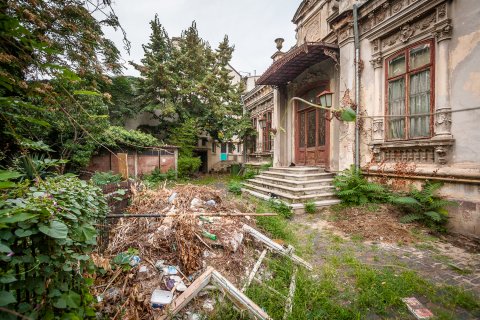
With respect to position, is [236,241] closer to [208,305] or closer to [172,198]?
[208,305]

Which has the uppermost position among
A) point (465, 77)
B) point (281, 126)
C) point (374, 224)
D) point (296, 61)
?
point (296, 61)

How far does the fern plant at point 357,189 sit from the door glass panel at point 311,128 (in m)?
2.70

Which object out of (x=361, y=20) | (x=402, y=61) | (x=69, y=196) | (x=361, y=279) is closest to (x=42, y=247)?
(x=69, y=196)

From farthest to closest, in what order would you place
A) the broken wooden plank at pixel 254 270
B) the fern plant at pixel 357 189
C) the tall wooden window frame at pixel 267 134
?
the tall wooden window frame at pixel 267 134
the fern plant at pixel 357 189
the broken wooden plank at pixel 254 270

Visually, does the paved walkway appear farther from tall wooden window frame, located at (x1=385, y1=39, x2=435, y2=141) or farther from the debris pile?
tall wooden window frame, located at (x1=385, y1=39, x2=435, y2=141)

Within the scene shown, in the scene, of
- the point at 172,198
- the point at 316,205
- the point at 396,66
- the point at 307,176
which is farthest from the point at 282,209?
the point at 396,66

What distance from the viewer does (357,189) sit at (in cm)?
662

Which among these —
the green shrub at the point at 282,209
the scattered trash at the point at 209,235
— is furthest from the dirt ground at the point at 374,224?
the scattered trash at the point at 209,235

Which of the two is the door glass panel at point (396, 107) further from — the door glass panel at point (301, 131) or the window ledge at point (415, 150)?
the door glass panel at point (301, 131)

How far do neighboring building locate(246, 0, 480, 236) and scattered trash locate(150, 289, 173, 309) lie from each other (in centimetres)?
308

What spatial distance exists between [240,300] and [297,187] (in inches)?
213

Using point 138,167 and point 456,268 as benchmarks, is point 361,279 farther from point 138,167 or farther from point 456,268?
point 138,167

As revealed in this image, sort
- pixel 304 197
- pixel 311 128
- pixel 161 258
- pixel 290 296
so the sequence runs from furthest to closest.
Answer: pixel 311 128, pixel 304 197, pixel 161 258, pixel 290 296

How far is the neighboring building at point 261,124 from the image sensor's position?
1385 centimetres
